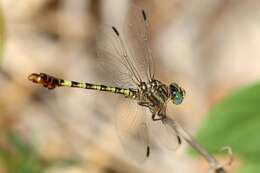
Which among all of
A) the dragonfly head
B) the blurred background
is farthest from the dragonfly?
the blurred background

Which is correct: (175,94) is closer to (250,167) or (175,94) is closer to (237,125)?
(237,125)

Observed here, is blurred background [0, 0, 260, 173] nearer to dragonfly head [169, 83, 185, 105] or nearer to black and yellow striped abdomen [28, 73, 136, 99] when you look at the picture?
black and yellow striped abdomen [28, 73, 136, 99]

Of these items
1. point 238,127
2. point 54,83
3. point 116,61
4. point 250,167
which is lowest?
point 250,167

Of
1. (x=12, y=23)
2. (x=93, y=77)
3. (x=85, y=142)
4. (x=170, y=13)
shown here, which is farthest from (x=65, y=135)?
(x=170, y=13)

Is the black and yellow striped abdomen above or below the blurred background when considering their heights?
below

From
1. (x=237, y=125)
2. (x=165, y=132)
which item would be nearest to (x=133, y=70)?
(x=165, y=132)

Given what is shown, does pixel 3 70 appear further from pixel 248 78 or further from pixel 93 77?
pixel 248 78
